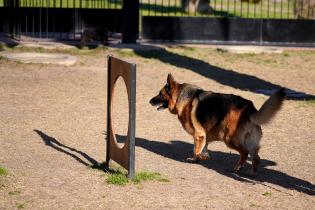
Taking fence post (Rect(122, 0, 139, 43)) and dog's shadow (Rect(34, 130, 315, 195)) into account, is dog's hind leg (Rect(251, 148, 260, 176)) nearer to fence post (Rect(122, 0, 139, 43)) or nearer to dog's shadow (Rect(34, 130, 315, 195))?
dog's shadow (Rect(34, 130, 315, 195))

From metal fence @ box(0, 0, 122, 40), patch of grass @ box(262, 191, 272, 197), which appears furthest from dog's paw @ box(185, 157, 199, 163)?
metal fence @ box(0, 0, 122, 40)

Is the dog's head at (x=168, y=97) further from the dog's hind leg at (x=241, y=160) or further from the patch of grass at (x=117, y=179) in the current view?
the patch of grass at (x=117, y=179)

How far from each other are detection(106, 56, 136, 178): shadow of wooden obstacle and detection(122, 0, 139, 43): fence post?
1135 cm

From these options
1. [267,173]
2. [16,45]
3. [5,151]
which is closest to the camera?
[267,173]

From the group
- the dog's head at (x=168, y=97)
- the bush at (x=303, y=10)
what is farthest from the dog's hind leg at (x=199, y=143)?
the bush at (x=303, y=10)

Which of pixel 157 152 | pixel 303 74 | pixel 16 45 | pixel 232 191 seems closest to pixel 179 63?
pixel 303 74

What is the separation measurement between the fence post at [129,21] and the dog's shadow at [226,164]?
966 centimetres

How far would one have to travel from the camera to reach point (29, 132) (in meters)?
10.2

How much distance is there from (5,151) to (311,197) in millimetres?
3687

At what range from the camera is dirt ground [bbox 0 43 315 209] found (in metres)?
7.28

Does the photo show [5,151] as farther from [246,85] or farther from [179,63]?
[179,63]

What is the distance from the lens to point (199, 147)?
8.73m

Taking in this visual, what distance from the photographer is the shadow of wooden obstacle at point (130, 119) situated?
7543mm

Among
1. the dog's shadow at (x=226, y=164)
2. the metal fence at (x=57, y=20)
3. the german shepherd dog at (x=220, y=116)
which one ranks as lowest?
the dog's shadow at (x=226, y=164)
